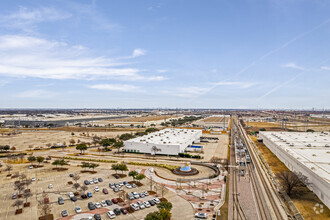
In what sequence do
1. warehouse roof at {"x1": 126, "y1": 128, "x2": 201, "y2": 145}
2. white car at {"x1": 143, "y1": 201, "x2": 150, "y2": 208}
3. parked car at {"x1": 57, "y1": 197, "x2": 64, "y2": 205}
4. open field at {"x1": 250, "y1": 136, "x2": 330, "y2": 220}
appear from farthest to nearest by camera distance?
warehouse roof at {"x1": 126, "y1": 128, "x2": 201, "y2": 145}, parked car at {"x1": 57, "y1": 197, "x2": 64, "y2": 205}, white car at {"x1": 143, "y1": 201, "x2": 150, "y2": 208}, open field at {"x1": 250, "y1": 136, "x2": 330, "y2": 220}

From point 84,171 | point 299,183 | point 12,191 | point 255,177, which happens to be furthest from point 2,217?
point 299,183

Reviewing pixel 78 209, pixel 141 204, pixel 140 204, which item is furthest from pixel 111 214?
pixel 78 209

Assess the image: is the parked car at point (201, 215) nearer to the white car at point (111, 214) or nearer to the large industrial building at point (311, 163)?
the white car at point (111, 214)

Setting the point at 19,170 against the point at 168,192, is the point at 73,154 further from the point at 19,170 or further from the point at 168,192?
A: the point at 168,192

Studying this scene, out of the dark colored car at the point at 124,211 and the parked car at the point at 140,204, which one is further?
the parked car at the point at 140,204

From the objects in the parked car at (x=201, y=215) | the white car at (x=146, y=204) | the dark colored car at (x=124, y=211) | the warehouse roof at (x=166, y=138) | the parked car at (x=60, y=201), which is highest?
the warehouse roof at (x=166, y=138)

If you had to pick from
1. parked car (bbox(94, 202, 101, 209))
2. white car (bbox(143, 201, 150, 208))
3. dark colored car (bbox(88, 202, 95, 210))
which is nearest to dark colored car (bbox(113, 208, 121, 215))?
parked car (bbox(94, 202, 101, 209))

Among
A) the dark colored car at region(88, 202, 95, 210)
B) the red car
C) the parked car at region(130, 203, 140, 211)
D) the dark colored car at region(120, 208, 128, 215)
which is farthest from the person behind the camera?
the red car

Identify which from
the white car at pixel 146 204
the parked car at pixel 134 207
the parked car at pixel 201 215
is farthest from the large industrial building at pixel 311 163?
the parked car at pixel 134 207

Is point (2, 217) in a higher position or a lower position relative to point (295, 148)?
lower

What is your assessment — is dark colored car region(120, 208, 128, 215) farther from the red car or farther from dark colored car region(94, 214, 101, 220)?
the red car

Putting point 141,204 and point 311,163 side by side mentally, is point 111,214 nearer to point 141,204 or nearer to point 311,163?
point 141,204
